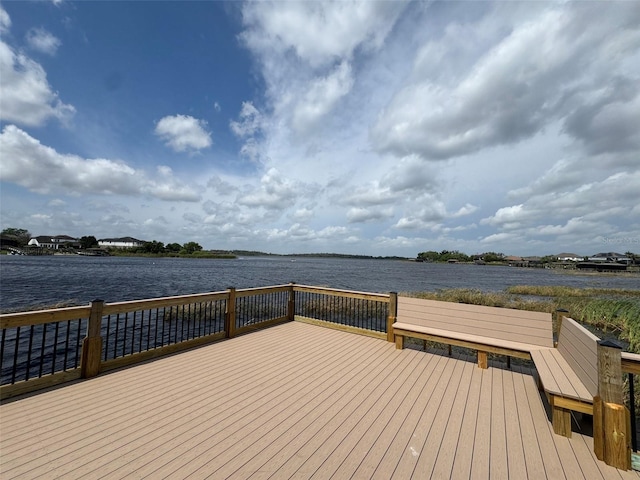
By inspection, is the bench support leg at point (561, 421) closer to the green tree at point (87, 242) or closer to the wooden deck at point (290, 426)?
the wooden deck at point (290, 426)

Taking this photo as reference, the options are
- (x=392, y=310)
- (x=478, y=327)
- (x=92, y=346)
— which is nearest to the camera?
(x=92, y=346)

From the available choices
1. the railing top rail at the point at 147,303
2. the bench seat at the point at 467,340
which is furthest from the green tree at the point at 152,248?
the bench seat at the point at 467,340

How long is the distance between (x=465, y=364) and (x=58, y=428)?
16.5ft

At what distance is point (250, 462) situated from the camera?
2.26 metres

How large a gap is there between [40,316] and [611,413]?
5681 millimetres

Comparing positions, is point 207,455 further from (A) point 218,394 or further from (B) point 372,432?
(B) point 372,432

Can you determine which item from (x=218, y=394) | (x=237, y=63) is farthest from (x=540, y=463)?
(x=237, y=63)

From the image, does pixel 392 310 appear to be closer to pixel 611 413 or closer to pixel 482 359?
pixel 482 359

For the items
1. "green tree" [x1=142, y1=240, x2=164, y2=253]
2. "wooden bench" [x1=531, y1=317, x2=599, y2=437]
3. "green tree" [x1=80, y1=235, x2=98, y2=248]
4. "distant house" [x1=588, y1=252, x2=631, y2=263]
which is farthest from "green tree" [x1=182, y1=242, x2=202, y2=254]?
"distant house" [x1=588, y1=252, x2=631, y2=263]

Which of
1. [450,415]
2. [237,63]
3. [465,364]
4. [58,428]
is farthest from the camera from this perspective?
[237,63]

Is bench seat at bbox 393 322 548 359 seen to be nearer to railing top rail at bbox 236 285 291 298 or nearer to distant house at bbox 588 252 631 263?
railing top rail at bbox 236 285 291 298

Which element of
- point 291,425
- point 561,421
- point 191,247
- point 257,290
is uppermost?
point 191,247

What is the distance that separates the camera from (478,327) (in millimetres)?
4555

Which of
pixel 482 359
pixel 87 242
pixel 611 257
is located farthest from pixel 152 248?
pixel 611 257
